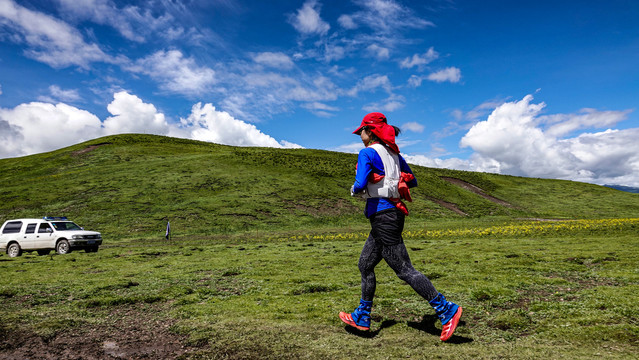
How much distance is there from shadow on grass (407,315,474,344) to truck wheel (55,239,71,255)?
2129cm

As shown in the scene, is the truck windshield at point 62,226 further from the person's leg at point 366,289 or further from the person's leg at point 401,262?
the person's leg at point 401,262

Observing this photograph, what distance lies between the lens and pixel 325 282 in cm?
868

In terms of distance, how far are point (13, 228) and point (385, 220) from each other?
2439 centimetres

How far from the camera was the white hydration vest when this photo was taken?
4.82 m

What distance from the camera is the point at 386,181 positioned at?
4840mm

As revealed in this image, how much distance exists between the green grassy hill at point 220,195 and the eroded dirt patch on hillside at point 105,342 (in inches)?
1012

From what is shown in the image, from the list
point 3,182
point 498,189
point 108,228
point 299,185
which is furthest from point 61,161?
point 498,189

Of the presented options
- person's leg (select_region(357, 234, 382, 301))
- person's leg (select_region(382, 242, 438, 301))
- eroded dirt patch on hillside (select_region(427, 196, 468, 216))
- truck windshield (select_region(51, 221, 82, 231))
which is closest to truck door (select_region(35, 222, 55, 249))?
truck windshield (select_region(51, 221, 82, 231))

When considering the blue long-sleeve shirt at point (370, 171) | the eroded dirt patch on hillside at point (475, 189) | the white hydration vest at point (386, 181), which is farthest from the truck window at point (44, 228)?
the eroded dirt patch on hillside at point (475, 189)

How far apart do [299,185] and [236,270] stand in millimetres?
37925

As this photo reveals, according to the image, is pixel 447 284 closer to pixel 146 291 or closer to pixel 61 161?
pixel 146 291

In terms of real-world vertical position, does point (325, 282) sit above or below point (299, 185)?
below

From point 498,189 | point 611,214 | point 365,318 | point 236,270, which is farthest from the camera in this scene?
point 498,189

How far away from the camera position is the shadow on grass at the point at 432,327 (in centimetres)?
454
